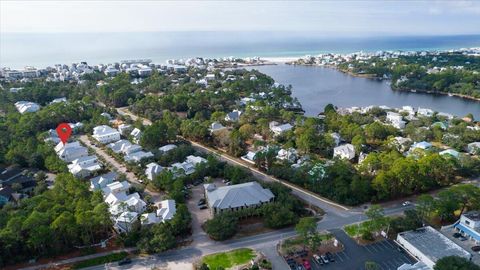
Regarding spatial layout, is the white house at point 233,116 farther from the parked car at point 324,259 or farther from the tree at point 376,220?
→ the parked car at point 324,259

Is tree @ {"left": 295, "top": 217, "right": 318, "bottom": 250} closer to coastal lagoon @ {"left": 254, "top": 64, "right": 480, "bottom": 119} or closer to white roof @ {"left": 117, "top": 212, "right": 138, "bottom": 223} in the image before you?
white roof @ {"left": 117, "top": 212, "right": 138, "bottom": 223}

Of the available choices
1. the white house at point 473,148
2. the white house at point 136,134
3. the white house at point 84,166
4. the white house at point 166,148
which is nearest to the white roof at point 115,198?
the white house at point 84,166

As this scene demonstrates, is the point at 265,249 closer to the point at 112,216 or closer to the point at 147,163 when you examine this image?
the point at 112,216

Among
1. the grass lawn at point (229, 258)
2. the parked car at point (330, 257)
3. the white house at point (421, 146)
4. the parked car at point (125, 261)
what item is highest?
the white house at point (421, 146)

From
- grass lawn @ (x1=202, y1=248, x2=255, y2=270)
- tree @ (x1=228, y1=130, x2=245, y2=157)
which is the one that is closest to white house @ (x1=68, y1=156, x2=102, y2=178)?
tree @ (x1=228, y1=130, x2=245, y2=157)

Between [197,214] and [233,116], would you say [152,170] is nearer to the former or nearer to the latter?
[197,214]

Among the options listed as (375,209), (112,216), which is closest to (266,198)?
(375,209)
